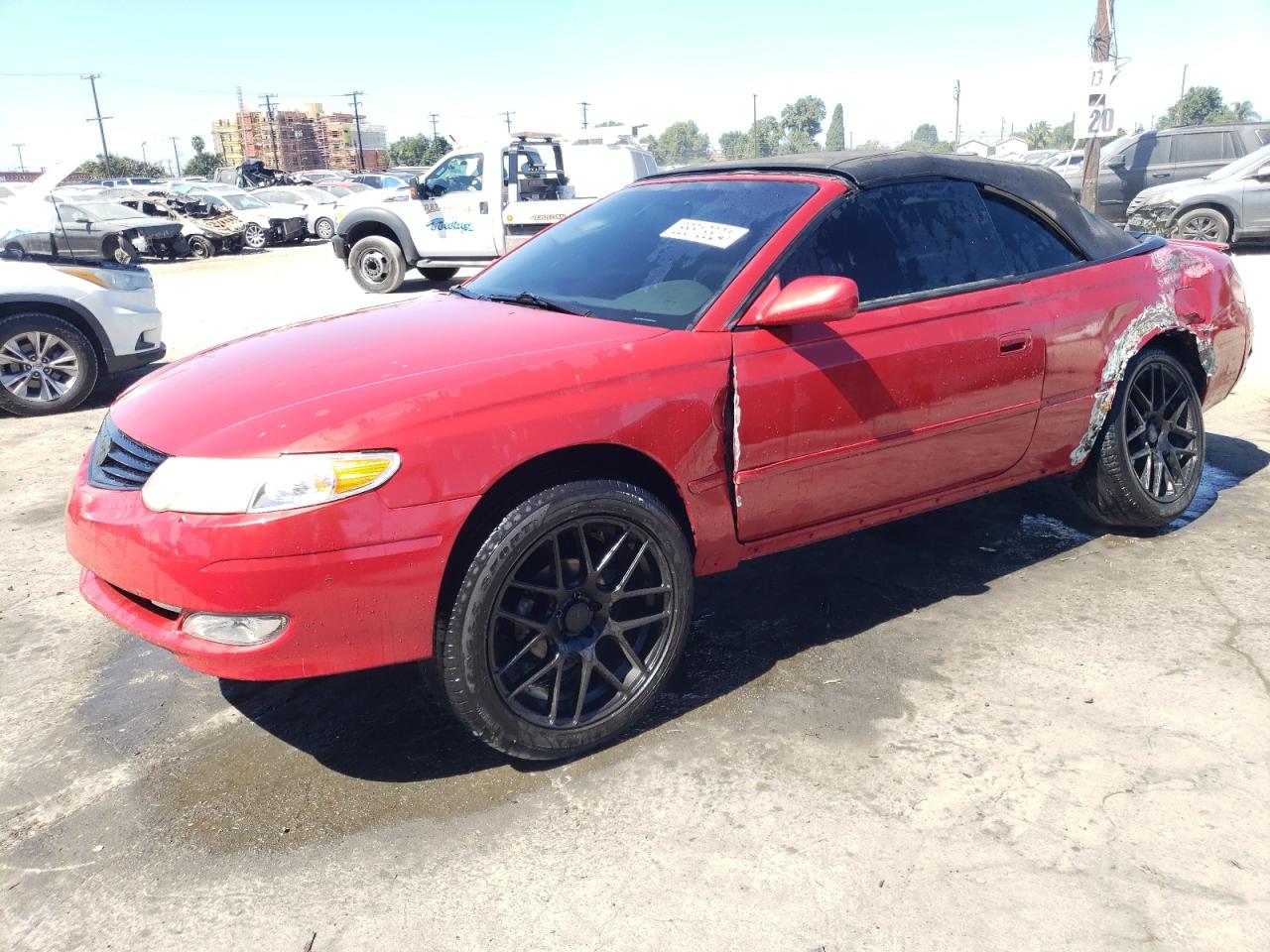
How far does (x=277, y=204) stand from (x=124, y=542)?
26436 mm

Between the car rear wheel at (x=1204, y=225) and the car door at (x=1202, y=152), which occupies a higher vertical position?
the car door at (x=1202, y=152)

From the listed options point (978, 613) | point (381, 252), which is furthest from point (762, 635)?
point (381, 252)

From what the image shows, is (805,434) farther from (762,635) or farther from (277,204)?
(277,204)

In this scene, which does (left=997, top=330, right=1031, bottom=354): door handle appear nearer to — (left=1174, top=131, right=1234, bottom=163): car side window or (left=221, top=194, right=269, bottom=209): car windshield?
(left=1174, top=131, right=1234, bottom=163): car side window

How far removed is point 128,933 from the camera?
2219mm

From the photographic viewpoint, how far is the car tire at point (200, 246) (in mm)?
22984

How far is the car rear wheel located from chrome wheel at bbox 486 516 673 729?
1440cm

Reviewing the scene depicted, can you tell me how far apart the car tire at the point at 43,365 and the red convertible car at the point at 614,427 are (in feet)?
15.1

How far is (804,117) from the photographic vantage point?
471 feet

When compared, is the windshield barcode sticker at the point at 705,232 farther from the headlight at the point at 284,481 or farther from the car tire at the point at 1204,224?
the car tire at the point at 1204,224

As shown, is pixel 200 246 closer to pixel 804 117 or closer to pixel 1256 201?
pixel 1256 201

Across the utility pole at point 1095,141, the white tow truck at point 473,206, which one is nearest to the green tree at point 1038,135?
the utility pole at point 1095,141

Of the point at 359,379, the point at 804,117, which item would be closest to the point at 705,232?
the point at 359,379

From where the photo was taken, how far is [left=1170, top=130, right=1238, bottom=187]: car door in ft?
54.5
